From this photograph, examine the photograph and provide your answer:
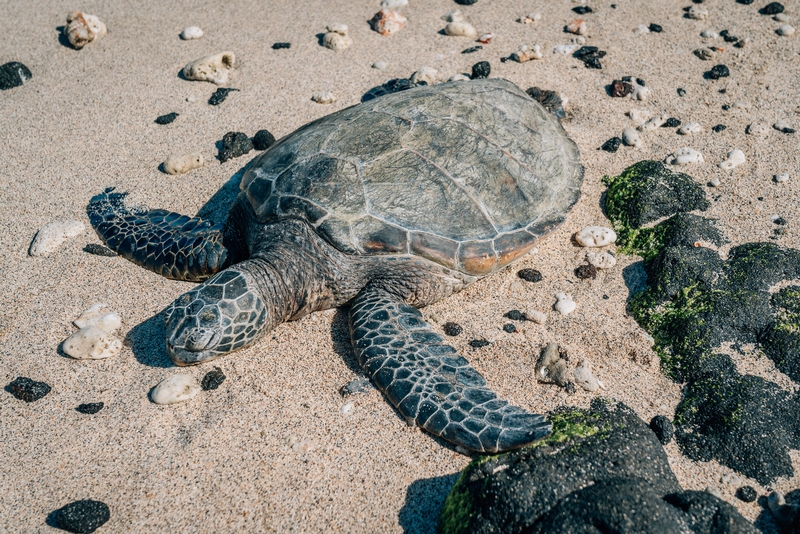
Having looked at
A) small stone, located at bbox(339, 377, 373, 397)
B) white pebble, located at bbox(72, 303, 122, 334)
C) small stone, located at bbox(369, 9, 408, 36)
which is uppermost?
small stone, located at bbox(369, 9, 408, 36)

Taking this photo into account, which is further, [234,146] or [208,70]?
[208,70]

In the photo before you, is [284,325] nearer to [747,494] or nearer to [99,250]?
[99,250]

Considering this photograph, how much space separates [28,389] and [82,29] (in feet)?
14.7

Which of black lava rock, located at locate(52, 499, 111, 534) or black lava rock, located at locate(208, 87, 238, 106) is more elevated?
black lava rock, located at locate(208, 87, 238, 106)

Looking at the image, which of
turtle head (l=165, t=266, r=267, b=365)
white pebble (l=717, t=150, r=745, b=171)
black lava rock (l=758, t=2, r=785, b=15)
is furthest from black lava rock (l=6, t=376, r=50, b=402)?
black lava rock (l=758, t=2, r=785, b=15)

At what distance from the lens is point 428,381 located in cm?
335

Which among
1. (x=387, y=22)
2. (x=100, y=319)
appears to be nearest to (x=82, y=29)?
(x=387, y=22)

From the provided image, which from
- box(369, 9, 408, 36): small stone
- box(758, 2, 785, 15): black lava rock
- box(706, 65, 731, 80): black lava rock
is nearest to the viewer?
box(706, 65, 731, 80): black lava rock

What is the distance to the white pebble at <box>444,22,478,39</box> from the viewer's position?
20.8ft

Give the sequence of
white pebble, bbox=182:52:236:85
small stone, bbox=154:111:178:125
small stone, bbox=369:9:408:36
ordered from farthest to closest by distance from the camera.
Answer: small stone, bbox=369:9:408:36
white pebble, bbox=182:52:236:85
small stone, bbox=154:111:178:125

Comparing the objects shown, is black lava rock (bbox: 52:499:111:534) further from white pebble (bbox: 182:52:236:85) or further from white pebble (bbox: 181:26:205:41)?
white pebble (bbox: 181:26:205:41)

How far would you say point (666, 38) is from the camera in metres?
6.18

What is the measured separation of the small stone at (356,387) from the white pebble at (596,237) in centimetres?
198

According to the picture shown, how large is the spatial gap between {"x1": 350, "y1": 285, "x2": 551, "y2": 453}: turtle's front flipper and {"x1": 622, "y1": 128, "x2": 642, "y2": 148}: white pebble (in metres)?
2.68
